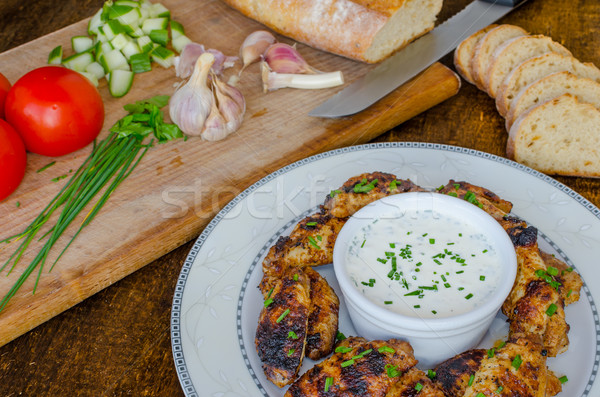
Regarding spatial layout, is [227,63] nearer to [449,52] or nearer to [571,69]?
[449,52]

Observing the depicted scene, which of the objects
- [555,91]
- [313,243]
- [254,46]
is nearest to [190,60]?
[254,46]

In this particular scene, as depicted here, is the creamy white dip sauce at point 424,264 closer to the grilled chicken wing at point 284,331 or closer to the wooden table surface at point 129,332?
the grilled chicken wing at point 284,331

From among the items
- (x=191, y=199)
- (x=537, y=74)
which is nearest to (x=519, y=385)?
(x=191, y=199)

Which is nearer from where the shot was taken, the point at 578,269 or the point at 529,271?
the point at 529,271

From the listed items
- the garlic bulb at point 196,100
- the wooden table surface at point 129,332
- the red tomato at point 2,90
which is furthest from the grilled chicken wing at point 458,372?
the red tomato at point 2,90

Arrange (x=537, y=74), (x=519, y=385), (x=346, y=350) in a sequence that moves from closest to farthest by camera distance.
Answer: (x=519, y=385)
(x=346, y=350)
(x=537, y=74)

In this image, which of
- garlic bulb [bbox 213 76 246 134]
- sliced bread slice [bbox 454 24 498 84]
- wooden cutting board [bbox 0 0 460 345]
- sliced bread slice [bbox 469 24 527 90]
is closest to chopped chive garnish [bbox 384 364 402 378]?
wooden cutting board [bbox 0 0 460 345]

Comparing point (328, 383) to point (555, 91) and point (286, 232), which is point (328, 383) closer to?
point (286, 232)

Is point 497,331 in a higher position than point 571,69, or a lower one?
lower
